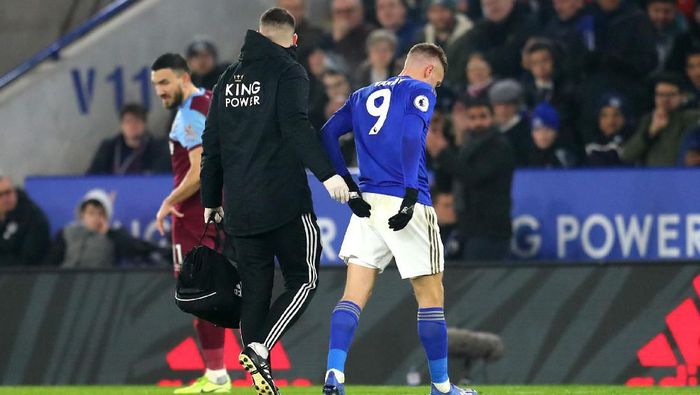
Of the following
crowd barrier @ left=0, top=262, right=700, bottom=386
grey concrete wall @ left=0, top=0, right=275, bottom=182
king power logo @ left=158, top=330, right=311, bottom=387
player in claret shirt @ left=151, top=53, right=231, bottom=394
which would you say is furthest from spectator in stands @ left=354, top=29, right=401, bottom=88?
player in claret shirt @ left=151, top=53, right=231, bottom=394

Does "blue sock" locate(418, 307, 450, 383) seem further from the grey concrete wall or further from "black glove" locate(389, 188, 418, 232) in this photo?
the grey concrete wall

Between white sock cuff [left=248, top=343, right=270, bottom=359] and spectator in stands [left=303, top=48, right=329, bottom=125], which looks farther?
spectator in stands [left=303, top=48, right=329, bottom=125]

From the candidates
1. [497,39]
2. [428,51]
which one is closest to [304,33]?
[497,39]

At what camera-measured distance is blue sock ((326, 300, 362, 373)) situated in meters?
7.58

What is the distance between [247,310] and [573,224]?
17.5 ft

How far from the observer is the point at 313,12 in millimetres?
15711

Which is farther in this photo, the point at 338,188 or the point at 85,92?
the point at 85,92

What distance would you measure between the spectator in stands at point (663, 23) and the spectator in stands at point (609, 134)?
1.10m

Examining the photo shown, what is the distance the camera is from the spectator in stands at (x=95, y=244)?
12.9 metres

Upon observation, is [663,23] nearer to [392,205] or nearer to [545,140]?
[545,140]

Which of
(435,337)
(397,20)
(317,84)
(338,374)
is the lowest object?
(338,374)

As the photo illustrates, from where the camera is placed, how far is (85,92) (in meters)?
15.2

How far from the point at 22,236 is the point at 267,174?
6.30 m

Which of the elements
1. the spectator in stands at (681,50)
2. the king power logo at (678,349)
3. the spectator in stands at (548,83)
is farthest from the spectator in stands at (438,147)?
the king power logo at (678,349)
